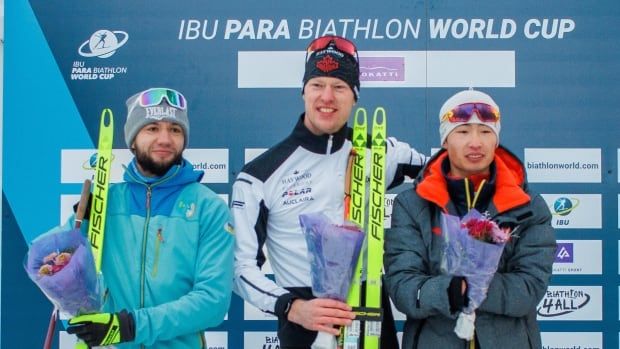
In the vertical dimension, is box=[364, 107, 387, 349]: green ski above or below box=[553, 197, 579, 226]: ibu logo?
below

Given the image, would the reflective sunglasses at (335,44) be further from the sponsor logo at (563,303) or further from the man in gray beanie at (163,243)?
the sponsor logo at (563,303)

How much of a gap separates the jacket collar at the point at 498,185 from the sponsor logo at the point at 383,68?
1314mm

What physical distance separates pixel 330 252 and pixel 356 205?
12.8 inches

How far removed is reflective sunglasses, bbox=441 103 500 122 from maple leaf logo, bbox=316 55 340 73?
0.48 meters

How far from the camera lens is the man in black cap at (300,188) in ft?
8.11

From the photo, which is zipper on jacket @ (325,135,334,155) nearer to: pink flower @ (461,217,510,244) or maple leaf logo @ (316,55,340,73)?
maple leaf logo @ (316,55,340,73)

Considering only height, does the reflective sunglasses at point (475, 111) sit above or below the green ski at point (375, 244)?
above

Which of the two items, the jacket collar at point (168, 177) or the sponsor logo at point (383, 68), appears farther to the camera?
the sponsor logo at point (383, 68)

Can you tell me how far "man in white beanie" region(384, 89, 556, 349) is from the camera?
212cm

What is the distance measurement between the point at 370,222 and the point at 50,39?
2264 mm

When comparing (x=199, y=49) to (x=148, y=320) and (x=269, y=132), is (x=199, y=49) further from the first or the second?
(x=148, y=320)

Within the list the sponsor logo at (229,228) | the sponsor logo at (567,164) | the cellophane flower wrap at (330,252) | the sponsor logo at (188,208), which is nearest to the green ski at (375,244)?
the cellophane flower wrap at (330,252)

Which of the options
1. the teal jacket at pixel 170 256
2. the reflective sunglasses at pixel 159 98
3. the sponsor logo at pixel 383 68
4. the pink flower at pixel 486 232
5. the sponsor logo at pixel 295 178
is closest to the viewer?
the pink flower at pixel 486 232

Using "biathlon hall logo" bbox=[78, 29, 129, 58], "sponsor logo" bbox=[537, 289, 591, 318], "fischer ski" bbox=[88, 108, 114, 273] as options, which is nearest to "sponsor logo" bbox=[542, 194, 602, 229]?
"sponsor logo" bbox=[537, 289, 591, 318]
